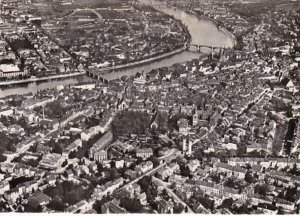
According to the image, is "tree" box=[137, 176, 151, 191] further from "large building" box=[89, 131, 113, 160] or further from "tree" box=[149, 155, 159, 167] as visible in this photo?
"large building" box=[89, 131, 113, 160]

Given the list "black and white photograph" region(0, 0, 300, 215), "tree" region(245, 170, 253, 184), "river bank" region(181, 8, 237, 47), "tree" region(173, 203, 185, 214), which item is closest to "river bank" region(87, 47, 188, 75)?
"black and white photograph" region(0, 0, 300, 215)

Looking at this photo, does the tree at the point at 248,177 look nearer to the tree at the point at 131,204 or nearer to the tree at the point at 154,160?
the tree at the point at 154,160

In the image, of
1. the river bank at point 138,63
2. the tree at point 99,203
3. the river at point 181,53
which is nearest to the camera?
the tree at point 99,203

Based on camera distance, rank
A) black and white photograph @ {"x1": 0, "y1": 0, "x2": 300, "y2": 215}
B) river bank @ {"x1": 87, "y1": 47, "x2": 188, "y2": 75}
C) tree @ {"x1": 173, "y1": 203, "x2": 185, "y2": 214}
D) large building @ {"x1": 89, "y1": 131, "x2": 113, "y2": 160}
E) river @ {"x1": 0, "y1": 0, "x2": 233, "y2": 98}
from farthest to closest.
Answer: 1. river bank @ {"x1": 87, "y1": 47, "x2": 188, "y2": 75}
2. river @ {"x1": 0, "y1": 0, "x2": 233, "y2": 98}
3. large building @ {"x1": 89, "y1": 131, "x2": 113, "y2": 160}
4. black and white photograph @ {"x1": 0, "y1": 0, "x2": 300, "y2": 215}
5. tree @ {"x1": 173, "y1": 203, "x2": 185, "y2": 214}

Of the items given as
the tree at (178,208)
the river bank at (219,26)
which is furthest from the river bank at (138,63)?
the tree at (178,208)

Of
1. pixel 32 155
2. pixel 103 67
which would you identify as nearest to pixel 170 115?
pixel 32 155
